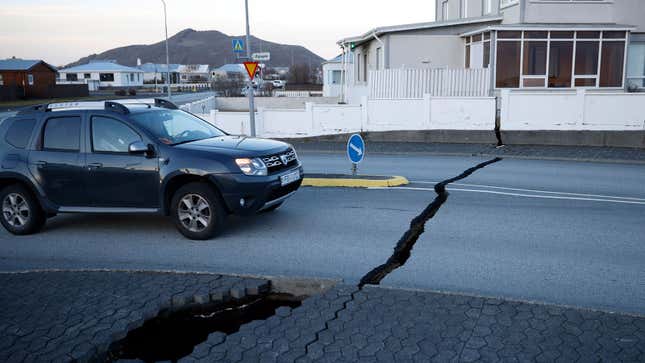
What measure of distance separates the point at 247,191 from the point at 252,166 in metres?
0.33

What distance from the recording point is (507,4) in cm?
2456

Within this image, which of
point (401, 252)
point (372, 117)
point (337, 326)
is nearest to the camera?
point (337, 326)

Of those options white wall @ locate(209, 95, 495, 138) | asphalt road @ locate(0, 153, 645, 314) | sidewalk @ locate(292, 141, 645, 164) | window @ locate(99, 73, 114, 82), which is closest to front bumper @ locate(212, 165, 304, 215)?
asphalt road @ locate(0, 153, 645, 314)

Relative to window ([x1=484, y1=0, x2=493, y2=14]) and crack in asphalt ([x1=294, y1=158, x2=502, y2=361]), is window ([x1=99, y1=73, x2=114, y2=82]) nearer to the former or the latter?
window ([x1=484, y1=0, x2=493, y2=14])

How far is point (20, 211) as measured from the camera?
26.6ft

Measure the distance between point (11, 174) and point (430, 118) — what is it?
13.2 meters

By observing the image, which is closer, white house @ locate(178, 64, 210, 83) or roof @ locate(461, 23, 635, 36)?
roof @ locate(461, 23, 635, 36)

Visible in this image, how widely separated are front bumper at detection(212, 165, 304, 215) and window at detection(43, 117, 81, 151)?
2120mm

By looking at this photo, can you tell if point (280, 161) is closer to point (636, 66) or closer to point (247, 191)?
point (247, 191)

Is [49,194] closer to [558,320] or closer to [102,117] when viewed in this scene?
[102,117]

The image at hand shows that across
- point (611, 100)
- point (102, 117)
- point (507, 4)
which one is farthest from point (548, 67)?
point (102, 117)

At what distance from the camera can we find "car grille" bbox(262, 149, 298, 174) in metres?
7.61

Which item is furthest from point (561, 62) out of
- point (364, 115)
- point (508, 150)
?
point (364, 115)

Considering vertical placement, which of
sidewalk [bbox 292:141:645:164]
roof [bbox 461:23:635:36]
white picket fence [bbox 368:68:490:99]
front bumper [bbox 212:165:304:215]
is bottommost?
sidewalk [bbox 292:141:645:164]
